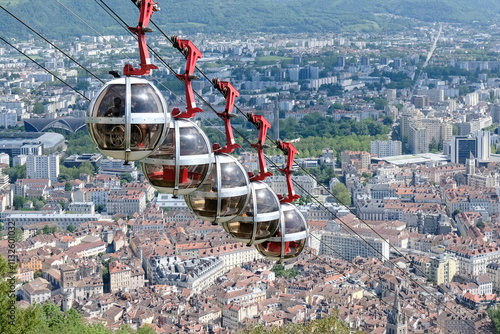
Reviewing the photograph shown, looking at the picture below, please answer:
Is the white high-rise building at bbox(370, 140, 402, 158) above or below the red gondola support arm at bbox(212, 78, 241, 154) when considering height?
below

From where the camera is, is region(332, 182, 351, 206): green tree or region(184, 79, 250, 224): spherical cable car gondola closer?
region(184, 79, 250, 224): spherical cable car gondola

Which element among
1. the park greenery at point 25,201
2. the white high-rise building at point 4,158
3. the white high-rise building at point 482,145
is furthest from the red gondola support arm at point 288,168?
the white high-rise building at point 482,145

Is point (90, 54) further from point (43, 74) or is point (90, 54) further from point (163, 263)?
point (163, 263)

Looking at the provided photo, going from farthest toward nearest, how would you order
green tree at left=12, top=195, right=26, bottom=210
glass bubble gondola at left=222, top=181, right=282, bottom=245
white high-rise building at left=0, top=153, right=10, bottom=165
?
white high-rise building at left=0, top=153, right=10, bottom=165
green tree at left=12, top=195, right=26, bottom=210
glass bubble gondola at left=222, top=181, right=282, bottom=245

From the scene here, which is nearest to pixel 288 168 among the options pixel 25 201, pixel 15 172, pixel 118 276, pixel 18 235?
pixel 118 276

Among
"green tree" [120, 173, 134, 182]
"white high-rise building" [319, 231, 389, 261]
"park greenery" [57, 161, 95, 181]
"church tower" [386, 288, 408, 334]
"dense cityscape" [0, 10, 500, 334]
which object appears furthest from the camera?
"park greenery" [57, 161, 95, 181]

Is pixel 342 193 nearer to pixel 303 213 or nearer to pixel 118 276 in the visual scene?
pixel 303 213

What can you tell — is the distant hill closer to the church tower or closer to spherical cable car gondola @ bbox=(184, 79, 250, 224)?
the church tower

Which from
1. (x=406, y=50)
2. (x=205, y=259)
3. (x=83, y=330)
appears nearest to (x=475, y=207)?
(x=205, y=259)

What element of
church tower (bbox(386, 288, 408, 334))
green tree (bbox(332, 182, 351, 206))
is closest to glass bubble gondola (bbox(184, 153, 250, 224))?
church tower (bbox(386, 288, 408, 334))
